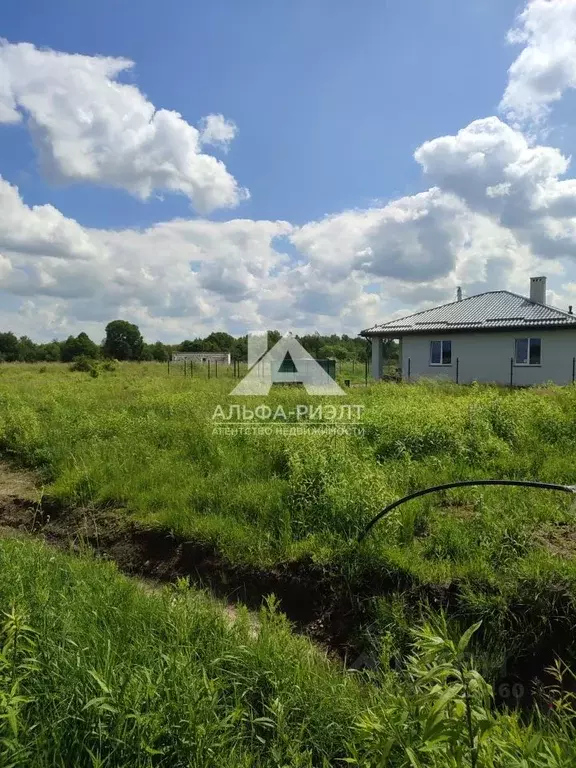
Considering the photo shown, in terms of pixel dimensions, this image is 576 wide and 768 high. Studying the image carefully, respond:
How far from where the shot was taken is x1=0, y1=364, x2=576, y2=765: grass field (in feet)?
10.6

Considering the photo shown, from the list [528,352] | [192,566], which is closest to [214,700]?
[192,566]

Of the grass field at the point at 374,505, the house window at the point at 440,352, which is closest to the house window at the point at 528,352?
the house window at the point at 440,352

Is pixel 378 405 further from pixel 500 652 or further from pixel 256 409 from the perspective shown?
pixel 500 652

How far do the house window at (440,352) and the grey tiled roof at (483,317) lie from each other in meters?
0.70

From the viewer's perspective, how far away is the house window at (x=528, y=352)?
56.2 feet

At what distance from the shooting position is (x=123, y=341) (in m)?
58.4

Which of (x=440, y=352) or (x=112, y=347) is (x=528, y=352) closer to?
(x=440, y=352)

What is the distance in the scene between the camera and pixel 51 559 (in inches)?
148

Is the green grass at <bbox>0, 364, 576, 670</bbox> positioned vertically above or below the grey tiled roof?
below

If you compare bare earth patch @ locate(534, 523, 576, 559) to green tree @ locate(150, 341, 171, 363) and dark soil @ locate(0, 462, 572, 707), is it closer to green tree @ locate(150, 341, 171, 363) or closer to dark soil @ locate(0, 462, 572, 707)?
dark soil @ locate(0, 462, 572, 707)

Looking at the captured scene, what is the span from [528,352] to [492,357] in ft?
3.95

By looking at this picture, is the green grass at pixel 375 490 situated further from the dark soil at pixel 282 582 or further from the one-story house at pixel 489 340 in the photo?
the one-story house at pixel 489 340

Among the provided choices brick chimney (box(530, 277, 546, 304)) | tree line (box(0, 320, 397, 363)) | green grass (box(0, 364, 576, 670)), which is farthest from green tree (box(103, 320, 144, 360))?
green grass (box(0, 364, 576, 670))

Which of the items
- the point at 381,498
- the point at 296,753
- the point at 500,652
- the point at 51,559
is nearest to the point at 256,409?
the point at 381,498
